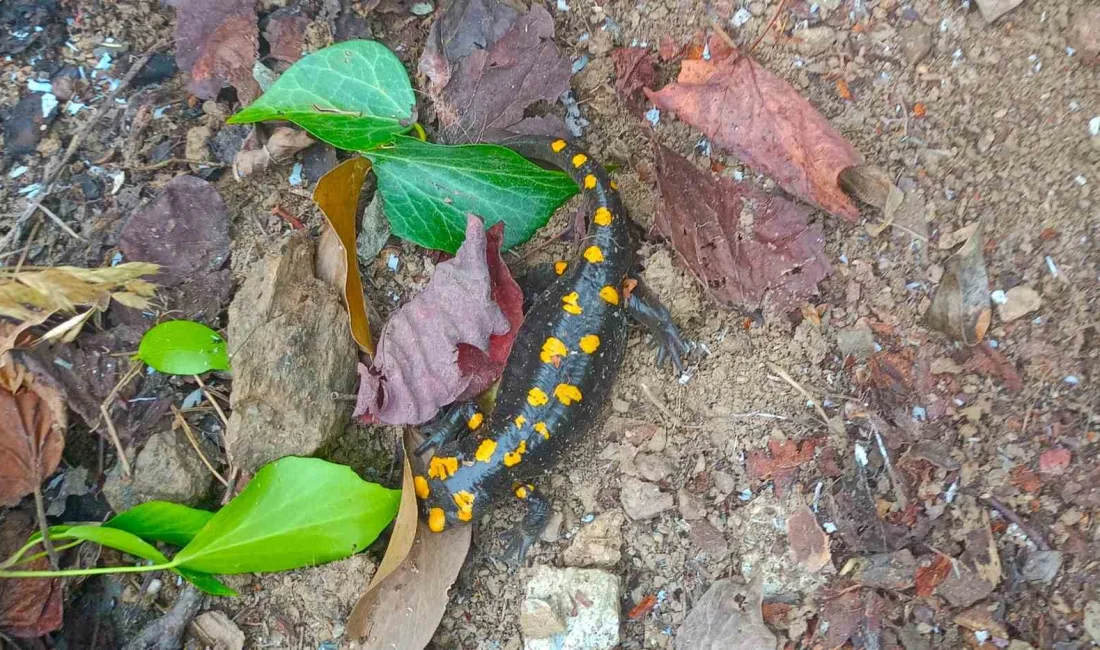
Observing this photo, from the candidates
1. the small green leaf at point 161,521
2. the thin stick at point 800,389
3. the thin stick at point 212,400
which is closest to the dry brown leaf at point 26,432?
the small green leaf at point 161,521

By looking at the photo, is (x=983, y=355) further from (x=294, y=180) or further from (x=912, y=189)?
(x=294, y=180)

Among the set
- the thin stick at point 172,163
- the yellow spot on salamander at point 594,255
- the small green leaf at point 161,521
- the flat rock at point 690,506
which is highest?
the yellow spot on salamander at point 594,255

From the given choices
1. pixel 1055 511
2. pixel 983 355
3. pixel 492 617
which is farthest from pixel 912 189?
pixel 492 617

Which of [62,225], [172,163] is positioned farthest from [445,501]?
[62,225]

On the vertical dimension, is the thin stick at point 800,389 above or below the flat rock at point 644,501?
above

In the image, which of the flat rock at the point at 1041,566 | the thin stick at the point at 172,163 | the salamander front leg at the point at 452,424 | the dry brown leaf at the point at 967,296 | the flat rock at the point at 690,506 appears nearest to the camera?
the flat rock at the point at 1041,566

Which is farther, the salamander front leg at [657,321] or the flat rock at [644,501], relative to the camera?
the salamander front leg at [657,321]

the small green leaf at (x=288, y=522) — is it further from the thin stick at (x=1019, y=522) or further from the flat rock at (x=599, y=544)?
the thin stick at (x=1019, y=522)

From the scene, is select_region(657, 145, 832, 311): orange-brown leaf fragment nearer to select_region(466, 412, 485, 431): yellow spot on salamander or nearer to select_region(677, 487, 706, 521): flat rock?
select_region(677, 487, 706, 521): flat rock
